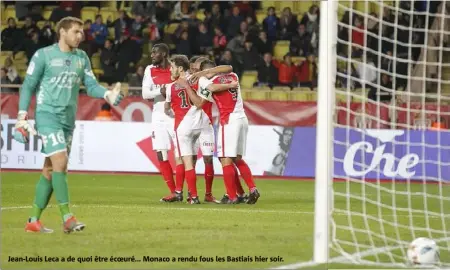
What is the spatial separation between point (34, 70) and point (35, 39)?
13.9 metres

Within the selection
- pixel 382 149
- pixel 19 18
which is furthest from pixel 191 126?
pixel 19 18

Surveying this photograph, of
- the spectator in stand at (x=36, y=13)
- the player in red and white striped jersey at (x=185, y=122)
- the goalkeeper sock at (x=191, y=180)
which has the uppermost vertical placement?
the spectator in stand at (x=36, y=13)

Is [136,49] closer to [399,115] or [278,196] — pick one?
[399,115]

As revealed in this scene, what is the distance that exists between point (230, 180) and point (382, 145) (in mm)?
5473

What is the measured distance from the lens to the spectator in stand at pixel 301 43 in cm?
2314

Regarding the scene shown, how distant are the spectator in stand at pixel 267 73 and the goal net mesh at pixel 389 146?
1.44 m

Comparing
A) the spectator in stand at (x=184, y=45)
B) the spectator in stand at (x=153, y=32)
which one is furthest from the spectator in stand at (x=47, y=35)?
the spectator in stand at (x=184, y=45)

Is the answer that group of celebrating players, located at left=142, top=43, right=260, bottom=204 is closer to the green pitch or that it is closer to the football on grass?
the green pitch

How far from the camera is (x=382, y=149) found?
17859 millimetres

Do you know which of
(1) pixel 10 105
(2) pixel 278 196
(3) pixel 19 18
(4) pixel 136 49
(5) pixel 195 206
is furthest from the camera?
(3) pixel 19 18

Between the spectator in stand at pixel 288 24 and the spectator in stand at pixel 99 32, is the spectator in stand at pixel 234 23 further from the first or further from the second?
the spectator in stand at pixel 99 32

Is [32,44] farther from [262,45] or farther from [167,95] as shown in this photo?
[167,95]

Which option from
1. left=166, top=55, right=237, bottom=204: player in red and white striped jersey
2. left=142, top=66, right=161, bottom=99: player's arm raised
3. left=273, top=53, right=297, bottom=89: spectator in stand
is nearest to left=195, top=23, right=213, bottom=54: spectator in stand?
Result: left=273, top=53, right=297, bottom=89: spectator in stand

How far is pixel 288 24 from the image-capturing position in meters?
23.4
